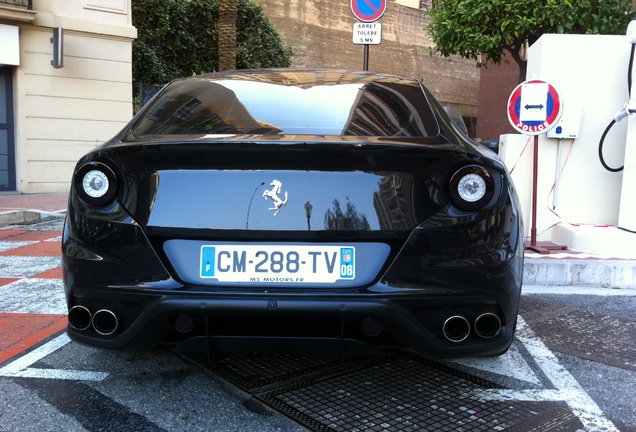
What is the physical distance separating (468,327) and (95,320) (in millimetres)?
1362

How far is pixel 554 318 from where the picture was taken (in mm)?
4023

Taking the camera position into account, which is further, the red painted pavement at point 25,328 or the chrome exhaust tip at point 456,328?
the red painted pavement at point 25,328

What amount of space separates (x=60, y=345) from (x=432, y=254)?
84.4 inches

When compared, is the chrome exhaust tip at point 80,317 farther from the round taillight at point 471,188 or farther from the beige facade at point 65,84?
the beige facade at point 65,84

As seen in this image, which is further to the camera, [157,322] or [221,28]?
[221,28]

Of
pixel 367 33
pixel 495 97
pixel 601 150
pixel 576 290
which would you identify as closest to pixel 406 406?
pixel 576 290

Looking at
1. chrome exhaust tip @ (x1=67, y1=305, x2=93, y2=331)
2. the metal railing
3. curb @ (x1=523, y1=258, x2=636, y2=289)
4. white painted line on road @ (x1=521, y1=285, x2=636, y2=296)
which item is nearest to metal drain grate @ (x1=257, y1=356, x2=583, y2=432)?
chrome exhaust tip @ (x1=67, y1=305, x2=93, y2=331)

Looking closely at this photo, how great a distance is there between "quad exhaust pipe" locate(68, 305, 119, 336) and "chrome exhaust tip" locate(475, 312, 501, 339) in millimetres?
1316

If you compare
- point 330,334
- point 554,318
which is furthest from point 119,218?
point 554,318

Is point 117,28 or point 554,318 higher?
point 117,28

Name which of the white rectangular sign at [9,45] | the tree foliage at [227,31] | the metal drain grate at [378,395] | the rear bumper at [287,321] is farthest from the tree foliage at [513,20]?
the rear bumper at [287,321]

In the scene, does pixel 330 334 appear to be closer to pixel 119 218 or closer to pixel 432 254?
pixel 432 254

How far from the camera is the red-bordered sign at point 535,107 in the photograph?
18.8 ft

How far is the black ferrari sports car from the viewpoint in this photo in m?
2.17
